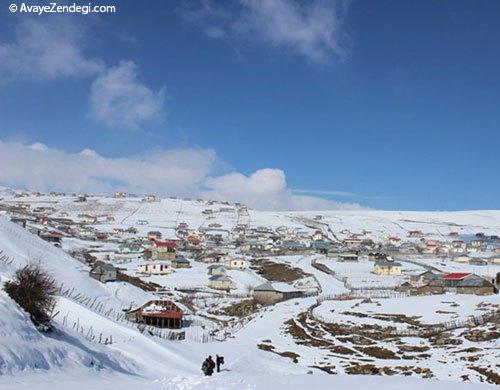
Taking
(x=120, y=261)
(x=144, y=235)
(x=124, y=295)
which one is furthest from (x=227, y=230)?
(x=124, y=295)

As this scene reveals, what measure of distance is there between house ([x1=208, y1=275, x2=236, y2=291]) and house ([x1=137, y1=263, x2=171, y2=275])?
40.9 feet

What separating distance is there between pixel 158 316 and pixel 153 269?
156 ft

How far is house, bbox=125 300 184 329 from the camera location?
45603mm

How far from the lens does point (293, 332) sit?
46.2 meters

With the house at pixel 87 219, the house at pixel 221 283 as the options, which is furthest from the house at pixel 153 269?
the house at pixel 87 219

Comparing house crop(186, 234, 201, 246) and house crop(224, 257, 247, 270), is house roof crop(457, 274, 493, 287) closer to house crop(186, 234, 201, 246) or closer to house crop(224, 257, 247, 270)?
house crop(224, 257, 247, 270)

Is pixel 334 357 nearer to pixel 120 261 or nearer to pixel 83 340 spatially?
pixel 83 340

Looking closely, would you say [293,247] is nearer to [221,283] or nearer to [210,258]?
[210,258]

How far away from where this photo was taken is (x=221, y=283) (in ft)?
265

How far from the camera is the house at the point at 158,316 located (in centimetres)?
4560

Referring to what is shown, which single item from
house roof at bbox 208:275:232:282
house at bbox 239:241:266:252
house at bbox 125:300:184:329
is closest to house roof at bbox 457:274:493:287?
house roof at bbox 208:275:232:282

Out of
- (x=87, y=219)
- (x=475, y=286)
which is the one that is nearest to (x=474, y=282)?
(x=475, y=286)

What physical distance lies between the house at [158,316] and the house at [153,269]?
44423mm

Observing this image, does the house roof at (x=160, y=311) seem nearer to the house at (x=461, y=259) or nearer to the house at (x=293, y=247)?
the house at (x=461, y=259)
